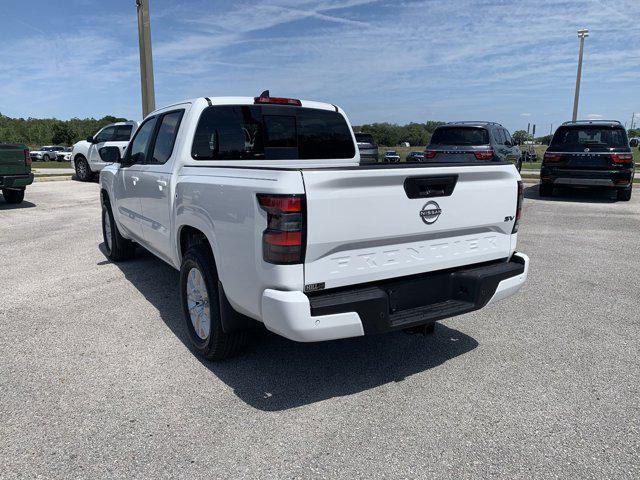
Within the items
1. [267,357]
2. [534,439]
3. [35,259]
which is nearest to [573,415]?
[534,439]

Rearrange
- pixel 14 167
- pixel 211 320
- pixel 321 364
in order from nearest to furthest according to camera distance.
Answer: pixel 211 320
pixel 321 364
pixel 14 167

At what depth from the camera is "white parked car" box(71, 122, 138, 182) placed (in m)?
15.7

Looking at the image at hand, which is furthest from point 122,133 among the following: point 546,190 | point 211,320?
point 211,320

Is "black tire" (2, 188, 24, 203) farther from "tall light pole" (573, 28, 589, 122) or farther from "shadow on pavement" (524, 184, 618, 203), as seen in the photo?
"tall light pole" (573, 28, 589, 122)

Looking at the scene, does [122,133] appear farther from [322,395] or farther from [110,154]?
[322,395]

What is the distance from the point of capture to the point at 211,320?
138 inches

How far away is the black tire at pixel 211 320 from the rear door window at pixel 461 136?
1031 centimetres

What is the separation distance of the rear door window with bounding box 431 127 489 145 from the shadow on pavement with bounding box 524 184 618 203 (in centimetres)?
256

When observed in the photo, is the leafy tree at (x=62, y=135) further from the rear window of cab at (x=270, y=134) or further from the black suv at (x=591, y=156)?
the rear window of cab at (x=270, y=134)

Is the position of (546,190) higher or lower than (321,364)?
higher

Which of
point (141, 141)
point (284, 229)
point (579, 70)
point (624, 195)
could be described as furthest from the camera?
point (579, 70)

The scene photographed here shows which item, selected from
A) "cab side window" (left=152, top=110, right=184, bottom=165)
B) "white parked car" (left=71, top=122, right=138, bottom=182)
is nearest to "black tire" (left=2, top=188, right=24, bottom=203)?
"white parked car" (left=71, top=122, right=138, bottom=182)

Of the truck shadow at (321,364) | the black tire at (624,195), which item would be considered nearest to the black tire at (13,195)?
the truck shadow at (321,364)

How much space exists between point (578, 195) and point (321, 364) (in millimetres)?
13351
